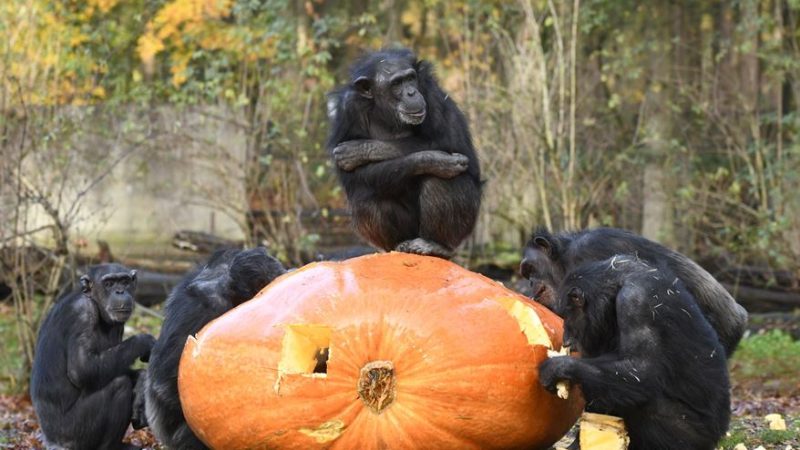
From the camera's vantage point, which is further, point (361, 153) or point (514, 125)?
point (514, 125)

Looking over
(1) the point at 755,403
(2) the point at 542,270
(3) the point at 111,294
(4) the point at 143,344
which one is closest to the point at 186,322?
(4) the point at 143,344

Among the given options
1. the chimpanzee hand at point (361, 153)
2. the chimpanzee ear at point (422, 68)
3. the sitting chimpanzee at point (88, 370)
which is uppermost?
the chimpanzee ear at point (422, 68)

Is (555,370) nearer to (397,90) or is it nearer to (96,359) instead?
(397,90)

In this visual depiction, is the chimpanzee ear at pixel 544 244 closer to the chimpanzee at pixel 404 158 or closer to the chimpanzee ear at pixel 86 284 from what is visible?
the chimpanzee at pixel 404 158

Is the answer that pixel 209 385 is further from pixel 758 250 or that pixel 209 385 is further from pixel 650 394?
pixel 758 250

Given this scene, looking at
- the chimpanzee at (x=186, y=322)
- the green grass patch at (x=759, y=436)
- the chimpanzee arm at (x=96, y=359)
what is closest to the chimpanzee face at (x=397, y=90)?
the chimpanzee at (x=186, y=322)

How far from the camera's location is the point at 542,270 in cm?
880

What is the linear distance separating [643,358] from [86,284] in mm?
4879

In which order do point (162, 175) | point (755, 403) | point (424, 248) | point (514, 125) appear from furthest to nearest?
point (162, 175) < point (514, 125) < point (755, 403) < point (424, 248)

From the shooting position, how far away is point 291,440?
6945 millimetres

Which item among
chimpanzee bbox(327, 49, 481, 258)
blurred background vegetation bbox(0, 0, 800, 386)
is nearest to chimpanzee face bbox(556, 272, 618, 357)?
chimpanzee bbox(327, 49, 481, 258)

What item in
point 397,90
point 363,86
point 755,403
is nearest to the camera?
point 397,90

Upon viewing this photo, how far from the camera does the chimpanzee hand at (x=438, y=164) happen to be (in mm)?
8719

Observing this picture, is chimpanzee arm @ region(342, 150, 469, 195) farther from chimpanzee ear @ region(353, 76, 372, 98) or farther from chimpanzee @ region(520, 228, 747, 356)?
chimpanzee @ region(520, 228, 747, 356)
